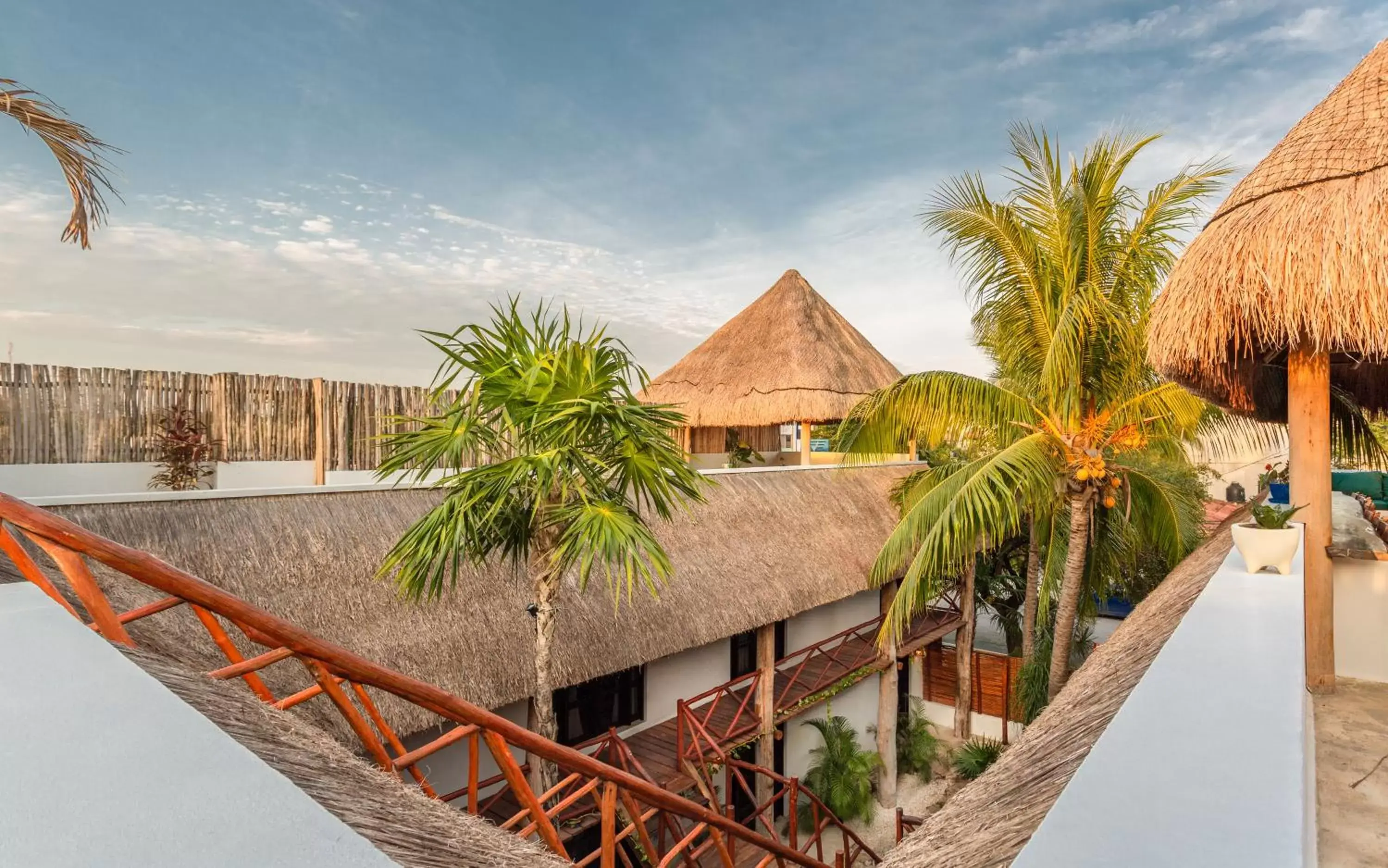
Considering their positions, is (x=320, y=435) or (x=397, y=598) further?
(x=320, y=435)

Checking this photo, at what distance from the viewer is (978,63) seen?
9305mm

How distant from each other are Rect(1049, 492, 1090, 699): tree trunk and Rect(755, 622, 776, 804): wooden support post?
9.76 feet

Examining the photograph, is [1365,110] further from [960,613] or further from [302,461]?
[960,613]

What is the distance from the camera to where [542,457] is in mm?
3918

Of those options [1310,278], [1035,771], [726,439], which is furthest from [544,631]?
[726,439]

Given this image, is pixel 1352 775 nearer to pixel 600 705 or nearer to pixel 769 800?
pixel 769 800

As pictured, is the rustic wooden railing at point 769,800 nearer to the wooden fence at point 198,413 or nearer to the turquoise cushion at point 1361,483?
the wooden fence at point 198,413

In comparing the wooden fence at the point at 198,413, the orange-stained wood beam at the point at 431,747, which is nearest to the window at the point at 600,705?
the wooden fence at the point at 198,413

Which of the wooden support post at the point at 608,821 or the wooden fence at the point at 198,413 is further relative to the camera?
the wooden fence at the point at 198,413

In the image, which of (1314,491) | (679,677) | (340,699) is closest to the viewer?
A: (340,699)

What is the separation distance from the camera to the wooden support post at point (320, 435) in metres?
5.82

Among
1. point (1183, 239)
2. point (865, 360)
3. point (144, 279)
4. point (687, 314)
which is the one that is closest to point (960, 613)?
point (865, 360)

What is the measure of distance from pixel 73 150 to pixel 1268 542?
677cm

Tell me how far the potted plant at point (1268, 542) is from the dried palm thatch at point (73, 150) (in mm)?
6577
